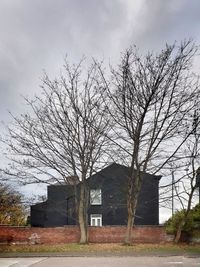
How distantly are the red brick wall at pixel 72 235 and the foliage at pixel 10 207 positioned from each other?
485 inches

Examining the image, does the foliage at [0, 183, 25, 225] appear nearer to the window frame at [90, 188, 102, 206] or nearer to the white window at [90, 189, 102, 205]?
the white window at [90, 189, 102, 205]

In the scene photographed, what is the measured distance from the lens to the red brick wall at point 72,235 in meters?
31.7

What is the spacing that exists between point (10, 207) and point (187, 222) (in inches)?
1129

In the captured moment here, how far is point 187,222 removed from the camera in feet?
104

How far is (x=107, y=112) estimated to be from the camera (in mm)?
30891

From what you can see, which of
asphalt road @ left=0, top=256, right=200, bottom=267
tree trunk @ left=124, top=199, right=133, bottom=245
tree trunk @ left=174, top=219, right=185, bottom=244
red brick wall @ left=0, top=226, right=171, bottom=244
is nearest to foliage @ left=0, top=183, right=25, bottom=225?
red brick wall @ left=0, top=226, right=171, bottom=244

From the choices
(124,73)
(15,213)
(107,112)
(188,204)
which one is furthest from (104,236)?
(15,213)

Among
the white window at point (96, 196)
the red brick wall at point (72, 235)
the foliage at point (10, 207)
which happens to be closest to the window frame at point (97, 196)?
the white window at point (96, 196)

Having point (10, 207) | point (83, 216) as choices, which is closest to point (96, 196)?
point (10, 207)

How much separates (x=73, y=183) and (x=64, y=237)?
147 inches

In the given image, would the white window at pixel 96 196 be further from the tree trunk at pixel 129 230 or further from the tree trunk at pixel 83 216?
the tree trunk at pixel 129 230

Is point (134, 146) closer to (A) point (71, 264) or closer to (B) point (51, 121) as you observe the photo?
(B) point (51, 121)

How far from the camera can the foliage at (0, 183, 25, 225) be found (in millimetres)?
49750

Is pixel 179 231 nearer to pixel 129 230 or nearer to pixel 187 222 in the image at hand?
pixel 187 222
